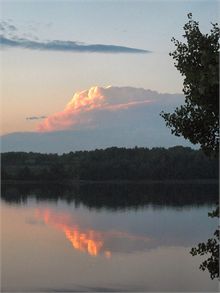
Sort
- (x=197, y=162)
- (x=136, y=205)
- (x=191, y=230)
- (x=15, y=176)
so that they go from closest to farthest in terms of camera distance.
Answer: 1. (x=191, y=230)
2. (x=136, y=205)
3. (x=197, y=162)
4. (x=15, y=176)

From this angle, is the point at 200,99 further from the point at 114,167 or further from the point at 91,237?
the point at 114,167

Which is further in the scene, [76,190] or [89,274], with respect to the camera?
[76,190]

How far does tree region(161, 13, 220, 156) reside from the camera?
201 inches

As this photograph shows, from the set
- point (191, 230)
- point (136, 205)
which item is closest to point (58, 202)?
point (136, 205)

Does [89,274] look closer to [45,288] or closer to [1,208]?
[45,288]

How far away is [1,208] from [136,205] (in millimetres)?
11640

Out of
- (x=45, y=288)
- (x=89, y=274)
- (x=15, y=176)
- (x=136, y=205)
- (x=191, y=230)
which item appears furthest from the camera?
(x=15, y=176)

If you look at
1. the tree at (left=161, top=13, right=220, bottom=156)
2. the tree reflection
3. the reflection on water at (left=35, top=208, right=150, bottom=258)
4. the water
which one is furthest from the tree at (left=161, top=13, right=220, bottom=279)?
the tree reflection

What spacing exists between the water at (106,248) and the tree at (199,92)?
9.79 meters

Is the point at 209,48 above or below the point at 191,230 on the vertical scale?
above

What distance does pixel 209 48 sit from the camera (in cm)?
532

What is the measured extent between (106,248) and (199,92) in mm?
17396

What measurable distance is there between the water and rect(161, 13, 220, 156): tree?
979cm

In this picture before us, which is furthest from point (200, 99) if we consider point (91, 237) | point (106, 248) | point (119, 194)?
point (119, 194)
